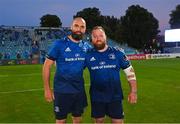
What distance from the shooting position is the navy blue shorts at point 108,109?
732 centimetres

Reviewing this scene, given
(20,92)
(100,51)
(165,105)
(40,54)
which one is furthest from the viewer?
(40,54)

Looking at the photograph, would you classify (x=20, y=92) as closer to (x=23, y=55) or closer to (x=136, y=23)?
(x=23, y=55)

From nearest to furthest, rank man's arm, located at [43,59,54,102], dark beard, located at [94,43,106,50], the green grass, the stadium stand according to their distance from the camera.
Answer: dark beard, located at [94,43,106,50] < man's arm, located at [43,59,54,102] < the green grass < the stadium stand

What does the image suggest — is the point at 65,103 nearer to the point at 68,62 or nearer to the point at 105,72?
the point at 68,62

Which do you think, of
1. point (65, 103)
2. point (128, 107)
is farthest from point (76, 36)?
point (128, 107)

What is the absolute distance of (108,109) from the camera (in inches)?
291

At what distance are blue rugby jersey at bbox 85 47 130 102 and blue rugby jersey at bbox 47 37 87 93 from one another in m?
0.19

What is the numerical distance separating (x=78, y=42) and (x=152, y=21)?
82434 mm

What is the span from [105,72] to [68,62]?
2.21ft

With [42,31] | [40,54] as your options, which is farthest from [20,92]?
[42,31]

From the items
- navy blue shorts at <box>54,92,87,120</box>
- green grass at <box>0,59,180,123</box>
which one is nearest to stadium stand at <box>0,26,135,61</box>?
green grass at <box>0,59,180,123</box>

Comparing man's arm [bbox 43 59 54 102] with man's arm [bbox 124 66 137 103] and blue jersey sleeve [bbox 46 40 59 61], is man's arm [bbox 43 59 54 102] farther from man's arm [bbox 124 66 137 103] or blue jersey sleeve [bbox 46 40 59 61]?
man's arm [bbox 124 66 137 103]

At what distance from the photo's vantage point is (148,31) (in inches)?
3359

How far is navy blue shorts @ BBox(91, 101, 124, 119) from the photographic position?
732 cm
